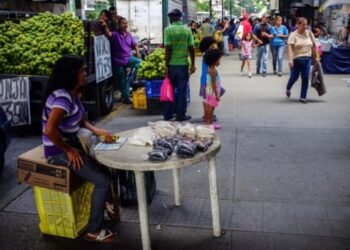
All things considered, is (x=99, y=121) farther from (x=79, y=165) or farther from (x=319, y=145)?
(x=79, y=165)

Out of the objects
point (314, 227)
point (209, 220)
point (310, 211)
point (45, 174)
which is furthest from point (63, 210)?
point (310, 211)

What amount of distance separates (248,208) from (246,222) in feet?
1.03

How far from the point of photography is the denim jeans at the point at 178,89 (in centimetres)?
750

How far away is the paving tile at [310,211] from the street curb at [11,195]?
2.92m

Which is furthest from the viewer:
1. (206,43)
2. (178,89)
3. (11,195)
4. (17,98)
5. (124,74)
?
(124,74)

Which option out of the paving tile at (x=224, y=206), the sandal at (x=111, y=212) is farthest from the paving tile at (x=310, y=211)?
the sandal at (x=111, y=212)

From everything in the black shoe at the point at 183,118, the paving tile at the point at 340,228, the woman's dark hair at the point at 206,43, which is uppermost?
the woman's dark hair at the point at 206,43

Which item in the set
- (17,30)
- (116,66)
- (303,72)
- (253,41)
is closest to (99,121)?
(116,66)

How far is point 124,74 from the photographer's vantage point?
927cm

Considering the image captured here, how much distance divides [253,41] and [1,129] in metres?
10.3

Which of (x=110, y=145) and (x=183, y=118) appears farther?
Answer: (x=183, y=118)

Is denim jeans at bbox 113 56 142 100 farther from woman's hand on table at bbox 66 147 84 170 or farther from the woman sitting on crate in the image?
woman's hand on table at bbox 66 147 84 170

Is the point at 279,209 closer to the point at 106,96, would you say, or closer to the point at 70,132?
the point at 70,132

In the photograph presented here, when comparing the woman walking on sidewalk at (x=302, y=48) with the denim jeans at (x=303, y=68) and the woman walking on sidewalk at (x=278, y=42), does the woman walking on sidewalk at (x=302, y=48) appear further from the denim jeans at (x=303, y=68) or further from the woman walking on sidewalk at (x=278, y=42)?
the woman walking on sidewalk at (x=278, y=42)
